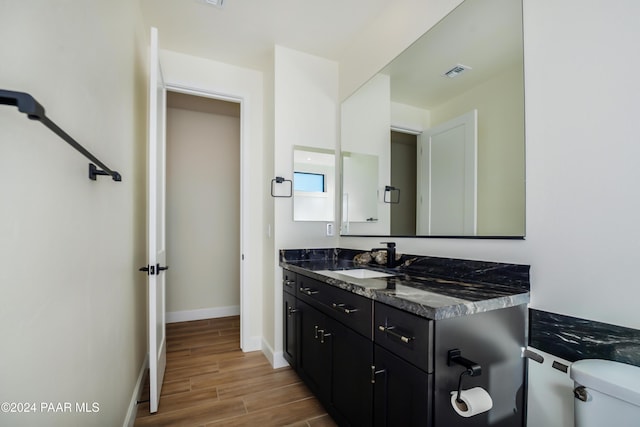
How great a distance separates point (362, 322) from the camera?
133cm

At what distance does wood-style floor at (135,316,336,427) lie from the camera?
171 centimetres

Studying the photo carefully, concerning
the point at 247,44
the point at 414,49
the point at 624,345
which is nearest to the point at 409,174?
the point at 414,49

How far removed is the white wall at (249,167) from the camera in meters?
2.65

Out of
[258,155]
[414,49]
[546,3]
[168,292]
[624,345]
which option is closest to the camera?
[624,345]

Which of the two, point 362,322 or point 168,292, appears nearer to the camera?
point 362,322

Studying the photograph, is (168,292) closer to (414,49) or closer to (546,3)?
(414,49)

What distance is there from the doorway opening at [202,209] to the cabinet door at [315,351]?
2026mm

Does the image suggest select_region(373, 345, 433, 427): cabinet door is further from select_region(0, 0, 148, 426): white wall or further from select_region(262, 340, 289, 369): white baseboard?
select_region(262, 340, 289, 369): white baseboard

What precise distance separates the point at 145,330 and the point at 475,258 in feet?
8.43

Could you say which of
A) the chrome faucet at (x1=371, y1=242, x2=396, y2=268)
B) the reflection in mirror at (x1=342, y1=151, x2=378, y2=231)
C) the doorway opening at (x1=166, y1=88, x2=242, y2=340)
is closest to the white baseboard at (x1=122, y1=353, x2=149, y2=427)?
the doorway opening at (x1=166, y1=88, x2=242, y2=340)

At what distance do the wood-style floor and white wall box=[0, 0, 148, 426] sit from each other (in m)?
0.38

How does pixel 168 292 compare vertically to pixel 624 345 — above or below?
below

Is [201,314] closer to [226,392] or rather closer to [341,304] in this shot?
[226,392]

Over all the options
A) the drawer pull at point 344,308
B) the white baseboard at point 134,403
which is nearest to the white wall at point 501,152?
the drawer pull at point 344,308
